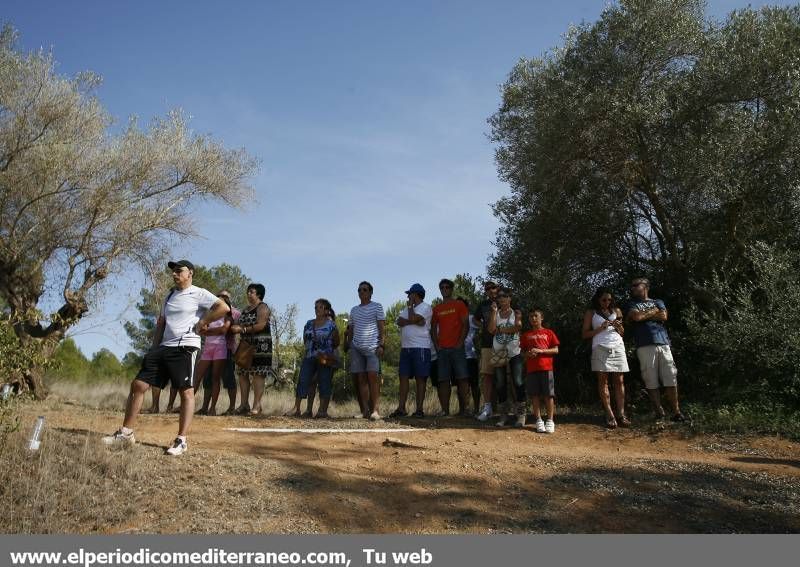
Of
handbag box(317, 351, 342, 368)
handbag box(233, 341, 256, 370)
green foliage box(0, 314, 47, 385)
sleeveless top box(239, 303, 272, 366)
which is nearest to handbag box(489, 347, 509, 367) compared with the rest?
handbag box(317, 351, 342, 368)

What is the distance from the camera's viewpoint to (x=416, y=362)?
33.2 feet

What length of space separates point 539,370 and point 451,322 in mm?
1865

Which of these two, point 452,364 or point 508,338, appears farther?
point 452,364

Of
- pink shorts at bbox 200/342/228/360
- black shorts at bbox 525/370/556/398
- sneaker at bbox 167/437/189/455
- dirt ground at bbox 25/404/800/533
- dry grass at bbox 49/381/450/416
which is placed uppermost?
pink shorts at bbox 200/342/228/360

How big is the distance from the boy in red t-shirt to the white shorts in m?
0.67

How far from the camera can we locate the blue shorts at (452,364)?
9.98 m

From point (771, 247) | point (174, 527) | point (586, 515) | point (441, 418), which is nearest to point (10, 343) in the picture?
point (174, 527)

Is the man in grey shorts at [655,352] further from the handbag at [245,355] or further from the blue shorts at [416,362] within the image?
the handbag at [245,355]

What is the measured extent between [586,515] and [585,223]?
8.54 meters

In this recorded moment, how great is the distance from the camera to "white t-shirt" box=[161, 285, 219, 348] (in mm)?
6344

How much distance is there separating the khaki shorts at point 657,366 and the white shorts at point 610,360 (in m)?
0.36

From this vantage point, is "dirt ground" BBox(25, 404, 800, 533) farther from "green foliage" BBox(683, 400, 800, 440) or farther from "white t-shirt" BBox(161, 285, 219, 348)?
"white t-shirt" BBox(161, 285, 219, 348)

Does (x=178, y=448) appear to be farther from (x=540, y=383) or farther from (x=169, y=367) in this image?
(x=540, y=383)

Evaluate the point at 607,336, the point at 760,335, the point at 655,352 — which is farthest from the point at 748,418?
the point at 607,336
